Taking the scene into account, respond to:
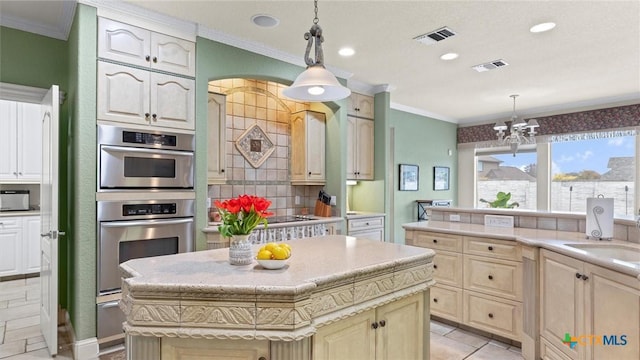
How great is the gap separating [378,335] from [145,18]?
305 cm

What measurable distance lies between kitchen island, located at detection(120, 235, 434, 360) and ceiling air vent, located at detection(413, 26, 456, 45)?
234cm

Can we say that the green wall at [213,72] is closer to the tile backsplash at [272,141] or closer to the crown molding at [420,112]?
the tile backsplash at [272,141]

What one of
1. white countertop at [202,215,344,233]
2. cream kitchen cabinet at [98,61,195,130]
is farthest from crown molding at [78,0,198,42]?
white countertop at [202,215,344,233]

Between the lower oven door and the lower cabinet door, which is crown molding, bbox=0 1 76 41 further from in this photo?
the lower cabinet door

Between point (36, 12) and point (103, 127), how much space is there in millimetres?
1224

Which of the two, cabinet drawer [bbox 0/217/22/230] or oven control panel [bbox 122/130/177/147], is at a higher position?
oven control panel [bbox 122/130/177/147]

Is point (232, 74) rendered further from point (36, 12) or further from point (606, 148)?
point (606, 148)

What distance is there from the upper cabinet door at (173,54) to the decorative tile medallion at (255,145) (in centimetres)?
112

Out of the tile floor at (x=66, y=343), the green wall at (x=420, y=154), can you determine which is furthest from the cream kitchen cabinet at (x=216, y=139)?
the green wall at (x=420, y=154)

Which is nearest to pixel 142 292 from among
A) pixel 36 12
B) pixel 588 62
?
pixel 36 12

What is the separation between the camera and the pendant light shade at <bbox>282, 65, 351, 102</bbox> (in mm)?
2018

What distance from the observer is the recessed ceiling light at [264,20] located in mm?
3053

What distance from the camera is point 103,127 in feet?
9.04

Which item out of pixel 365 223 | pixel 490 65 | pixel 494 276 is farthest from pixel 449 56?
pixel 494 276
